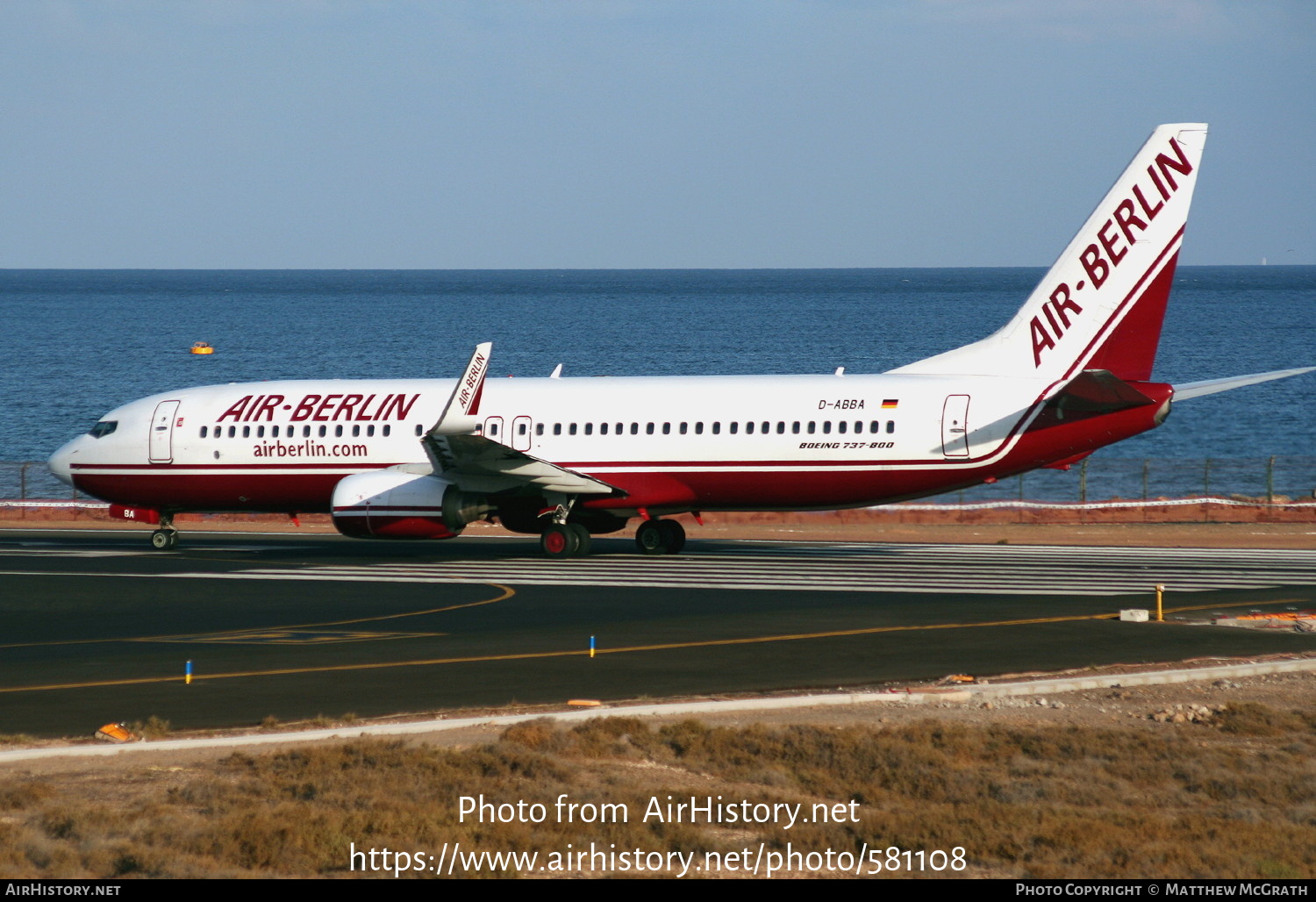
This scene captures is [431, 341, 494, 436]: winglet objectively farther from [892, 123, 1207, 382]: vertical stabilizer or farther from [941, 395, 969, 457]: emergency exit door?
[892, 123, 1207, 382]: vertical stabilizer

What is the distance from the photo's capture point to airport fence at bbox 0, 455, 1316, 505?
5619 cm

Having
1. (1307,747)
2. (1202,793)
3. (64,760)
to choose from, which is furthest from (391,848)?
(1307,747)

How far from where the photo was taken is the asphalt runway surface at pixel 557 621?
19.0m

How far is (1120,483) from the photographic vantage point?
60.0 metres

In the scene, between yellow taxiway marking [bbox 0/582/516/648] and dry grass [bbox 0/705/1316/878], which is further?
yellow taxiway marking [bbox 0/582/516/648]

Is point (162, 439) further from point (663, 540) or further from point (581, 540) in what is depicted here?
point (663, 540)

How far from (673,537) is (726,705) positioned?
19518 mm

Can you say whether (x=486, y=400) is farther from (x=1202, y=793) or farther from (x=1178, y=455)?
(x=1178, y=455)

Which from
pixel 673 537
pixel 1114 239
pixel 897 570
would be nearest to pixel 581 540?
pixel 673 537

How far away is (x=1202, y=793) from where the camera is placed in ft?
45.8

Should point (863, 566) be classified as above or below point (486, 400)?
below

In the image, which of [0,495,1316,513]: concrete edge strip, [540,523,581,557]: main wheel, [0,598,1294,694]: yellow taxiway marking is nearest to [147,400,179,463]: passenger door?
[540,523,581,557]: main wheel

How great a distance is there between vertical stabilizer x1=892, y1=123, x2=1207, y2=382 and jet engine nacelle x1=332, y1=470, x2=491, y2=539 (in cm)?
1123

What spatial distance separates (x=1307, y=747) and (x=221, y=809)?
992 centimetres
